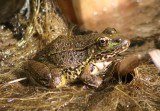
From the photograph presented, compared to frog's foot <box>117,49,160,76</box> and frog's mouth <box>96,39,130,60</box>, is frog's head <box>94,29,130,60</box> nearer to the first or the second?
frog's mouth <box>96,39,130,60</box>

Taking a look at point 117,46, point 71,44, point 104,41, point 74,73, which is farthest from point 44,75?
point 117,46

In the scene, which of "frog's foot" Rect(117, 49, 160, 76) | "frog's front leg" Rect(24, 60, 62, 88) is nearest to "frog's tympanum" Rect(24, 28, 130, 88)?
"frog's front leg" Rect(24, 60, 62, 88)

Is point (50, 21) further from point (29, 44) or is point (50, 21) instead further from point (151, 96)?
point (151, 96)

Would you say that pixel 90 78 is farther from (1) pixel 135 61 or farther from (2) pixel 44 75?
(1) pixel 135 61

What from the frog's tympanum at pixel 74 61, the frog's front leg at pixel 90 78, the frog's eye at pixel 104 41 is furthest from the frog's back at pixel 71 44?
the frog's front leg at pixel 90 78

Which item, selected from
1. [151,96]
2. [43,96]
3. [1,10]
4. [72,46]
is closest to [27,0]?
[1,10]

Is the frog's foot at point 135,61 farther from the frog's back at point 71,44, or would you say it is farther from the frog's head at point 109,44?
the frog's back at point 71,44
